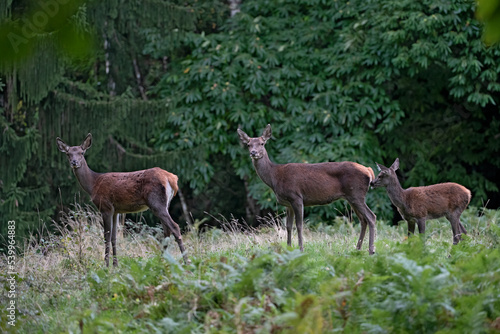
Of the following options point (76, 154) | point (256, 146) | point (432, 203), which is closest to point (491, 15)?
point (432, 203)

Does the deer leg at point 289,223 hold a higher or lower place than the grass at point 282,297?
lower

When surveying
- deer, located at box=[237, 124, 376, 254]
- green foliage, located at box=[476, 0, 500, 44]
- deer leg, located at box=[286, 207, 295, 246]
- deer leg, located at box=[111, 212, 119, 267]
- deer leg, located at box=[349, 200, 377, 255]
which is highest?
green foliage, located at box=[476, 0, 500, 44]

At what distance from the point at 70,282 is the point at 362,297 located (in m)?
3.37

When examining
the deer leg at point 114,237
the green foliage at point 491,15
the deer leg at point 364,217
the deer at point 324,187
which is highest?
the green foliage at point 491,15

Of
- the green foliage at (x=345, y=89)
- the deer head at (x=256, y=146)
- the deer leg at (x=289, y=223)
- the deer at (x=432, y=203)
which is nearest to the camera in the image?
the deer at (x=432, y=203)

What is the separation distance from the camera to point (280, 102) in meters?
14.6

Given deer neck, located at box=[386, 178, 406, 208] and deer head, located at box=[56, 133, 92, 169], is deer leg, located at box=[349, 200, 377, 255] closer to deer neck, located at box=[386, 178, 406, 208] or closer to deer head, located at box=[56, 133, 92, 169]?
deer neck, located at box=[386, 178, 406, 208]

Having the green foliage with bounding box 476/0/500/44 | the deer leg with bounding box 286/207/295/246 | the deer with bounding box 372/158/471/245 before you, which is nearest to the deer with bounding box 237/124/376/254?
the deer leg with bounding box 286/207/295/246

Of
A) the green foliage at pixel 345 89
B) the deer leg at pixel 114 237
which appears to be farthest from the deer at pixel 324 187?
the green foliage at pixel 345 89

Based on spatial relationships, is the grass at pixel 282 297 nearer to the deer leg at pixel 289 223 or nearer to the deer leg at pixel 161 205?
the deer leg at pixel 161 205

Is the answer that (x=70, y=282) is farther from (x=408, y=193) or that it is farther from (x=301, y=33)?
(x=301, y=33)

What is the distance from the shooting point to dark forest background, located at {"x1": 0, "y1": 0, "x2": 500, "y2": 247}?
1348 centimetres

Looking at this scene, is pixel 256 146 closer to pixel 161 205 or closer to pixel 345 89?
pixel 161 205

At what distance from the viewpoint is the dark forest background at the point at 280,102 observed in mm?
13477
